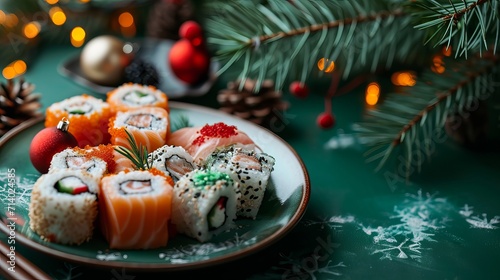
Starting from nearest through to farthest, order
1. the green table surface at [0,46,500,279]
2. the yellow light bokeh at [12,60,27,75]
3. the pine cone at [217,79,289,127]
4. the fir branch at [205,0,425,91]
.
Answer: the green table surface at [0,46,500,279]
the fir branch at [205,0,425,91]
the pine cone at [217,79,289,127]
the yellow light bokeh at [12,60,27,75]

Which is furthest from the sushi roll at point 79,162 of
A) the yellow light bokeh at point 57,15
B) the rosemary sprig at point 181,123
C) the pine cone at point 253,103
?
the yellow light bokeh at point 57,15

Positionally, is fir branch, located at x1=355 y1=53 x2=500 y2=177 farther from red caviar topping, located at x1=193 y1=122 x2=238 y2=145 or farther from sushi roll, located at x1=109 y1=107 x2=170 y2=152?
sushi roll, located at x1=109 y1=107 x2=170 y2=152

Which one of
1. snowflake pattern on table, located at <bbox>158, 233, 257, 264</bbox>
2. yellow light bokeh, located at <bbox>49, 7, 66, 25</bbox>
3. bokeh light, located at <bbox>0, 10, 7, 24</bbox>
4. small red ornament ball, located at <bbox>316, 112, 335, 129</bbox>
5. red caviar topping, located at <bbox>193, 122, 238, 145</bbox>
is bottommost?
snowflake pattern on table, located at <bbox>158, 233, 257, 264</bbox>

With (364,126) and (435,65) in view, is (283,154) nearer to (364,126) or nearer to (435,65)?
(364,126)

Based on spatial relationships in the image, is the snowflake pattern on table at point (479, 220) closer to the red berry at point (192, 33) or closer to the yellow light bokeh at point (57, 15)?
the red berry at point (192, 33)

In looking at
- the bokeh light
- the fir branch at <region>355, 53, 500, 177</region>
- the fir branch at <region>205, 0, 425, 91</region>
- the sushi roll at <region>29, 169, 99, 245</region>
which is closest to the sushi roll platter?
the sushi roll at <region>29, 169, 99, 245</region>
